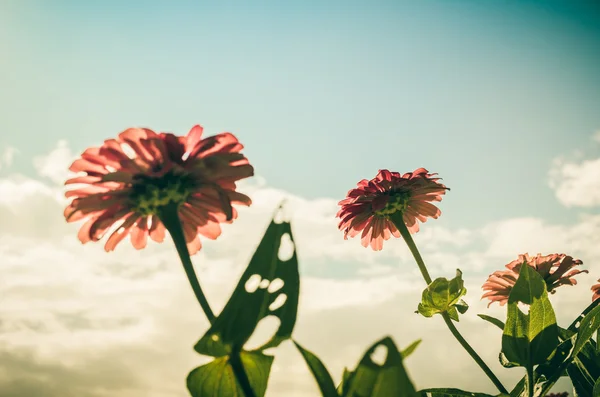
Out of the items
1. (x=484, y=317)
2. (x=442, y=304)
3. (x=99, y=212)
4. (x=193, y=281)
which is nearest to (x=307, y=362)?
(x=193, y=281)

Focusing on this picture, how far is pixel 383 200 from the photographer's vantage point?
323 cm

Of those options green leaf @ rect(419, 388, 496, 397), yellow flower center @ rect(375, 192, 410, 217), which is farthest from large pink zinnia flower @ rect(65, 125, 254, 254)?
yellow flower center @ rect(375, 192, 410, 217)

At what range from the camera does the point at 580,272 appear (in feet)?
12.0

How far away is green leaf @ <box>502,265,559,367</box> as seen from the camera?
2.01 metres

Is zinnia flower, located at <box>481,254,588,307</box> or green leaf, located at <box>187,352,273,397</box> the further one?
zinnia flower, located at <box>481,254,588,307</box>

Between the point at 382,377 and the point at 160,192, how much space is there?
40.2 inches

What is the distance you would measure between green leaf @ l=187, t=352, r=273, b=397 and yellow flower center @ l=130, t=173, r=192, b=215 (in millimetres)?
613

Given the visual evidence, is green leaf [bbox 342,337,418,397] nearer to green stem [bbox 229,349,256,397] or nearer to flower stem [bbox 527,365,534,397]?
green stem [bbox 229,349,256,397]

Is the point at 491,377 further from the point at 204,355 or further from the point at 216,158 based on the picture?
the point at 216,158

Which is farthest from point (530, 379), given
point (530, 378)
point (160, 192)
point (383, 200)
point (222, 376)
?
point (160, 192)

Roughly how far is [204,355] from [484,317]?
174 cm

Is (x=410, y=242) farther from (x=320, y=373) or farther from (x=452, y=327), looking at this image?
(x=320, y=373)

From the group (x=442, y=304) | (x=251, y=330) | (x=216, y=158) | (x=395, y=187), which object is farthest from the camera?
(x=395, y=187)

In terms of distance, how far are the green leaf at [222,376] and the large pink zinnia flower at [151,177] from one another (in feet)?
1.56
